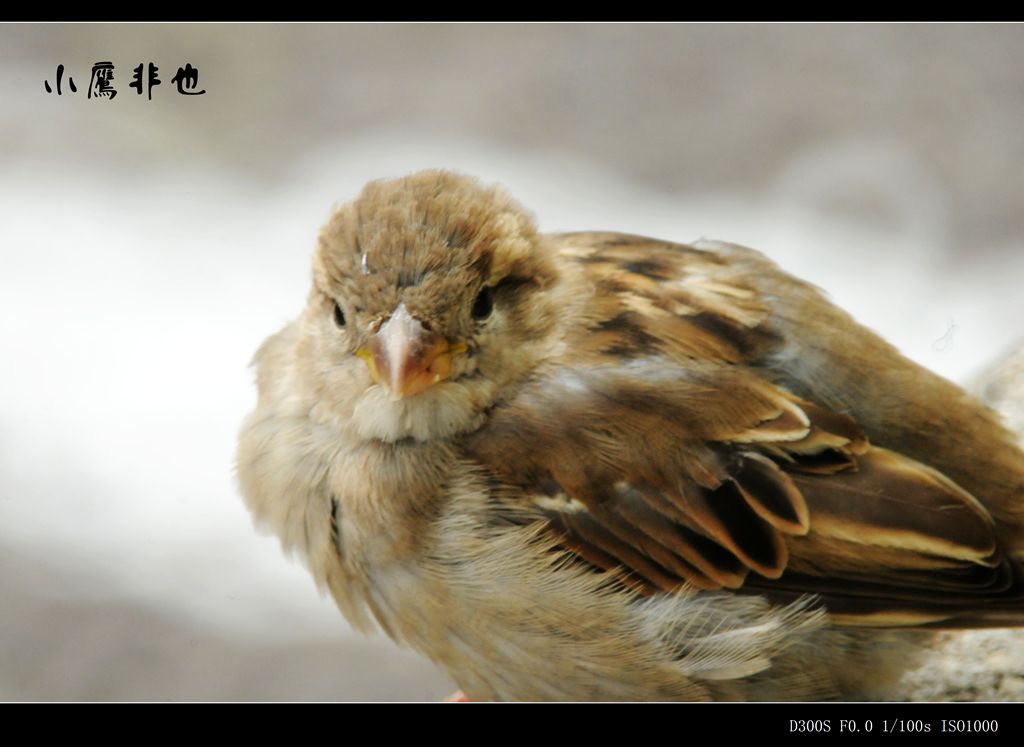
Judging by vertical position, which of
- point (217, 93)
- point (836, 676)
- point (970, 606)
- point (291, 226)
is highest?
point (217, 93)

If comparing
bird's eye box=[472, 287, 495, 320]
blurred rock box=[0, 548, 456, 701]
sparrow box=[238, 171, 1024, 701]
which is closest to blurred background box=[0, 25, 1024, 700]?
blurred rock box=[0, 548, 456, 701]

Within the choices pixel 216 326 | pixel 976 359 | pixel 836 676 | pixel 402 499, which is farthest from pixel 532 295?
pixel 216 326

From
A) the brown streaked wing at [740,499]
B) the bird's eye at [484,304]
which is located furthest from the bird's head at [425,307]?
the brown streaked wing at [740,499]

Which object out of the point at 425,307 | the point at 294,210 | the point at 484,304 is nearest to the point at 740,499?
the point at 484,304

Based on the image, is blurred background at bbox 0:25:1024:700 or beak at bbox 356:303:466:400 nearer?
beak at bbox 356:303:466:400

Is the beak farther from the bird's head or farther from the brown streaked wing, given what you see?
the brown streaked wing

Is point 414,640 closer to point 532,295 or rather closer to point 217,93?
point 532,295
